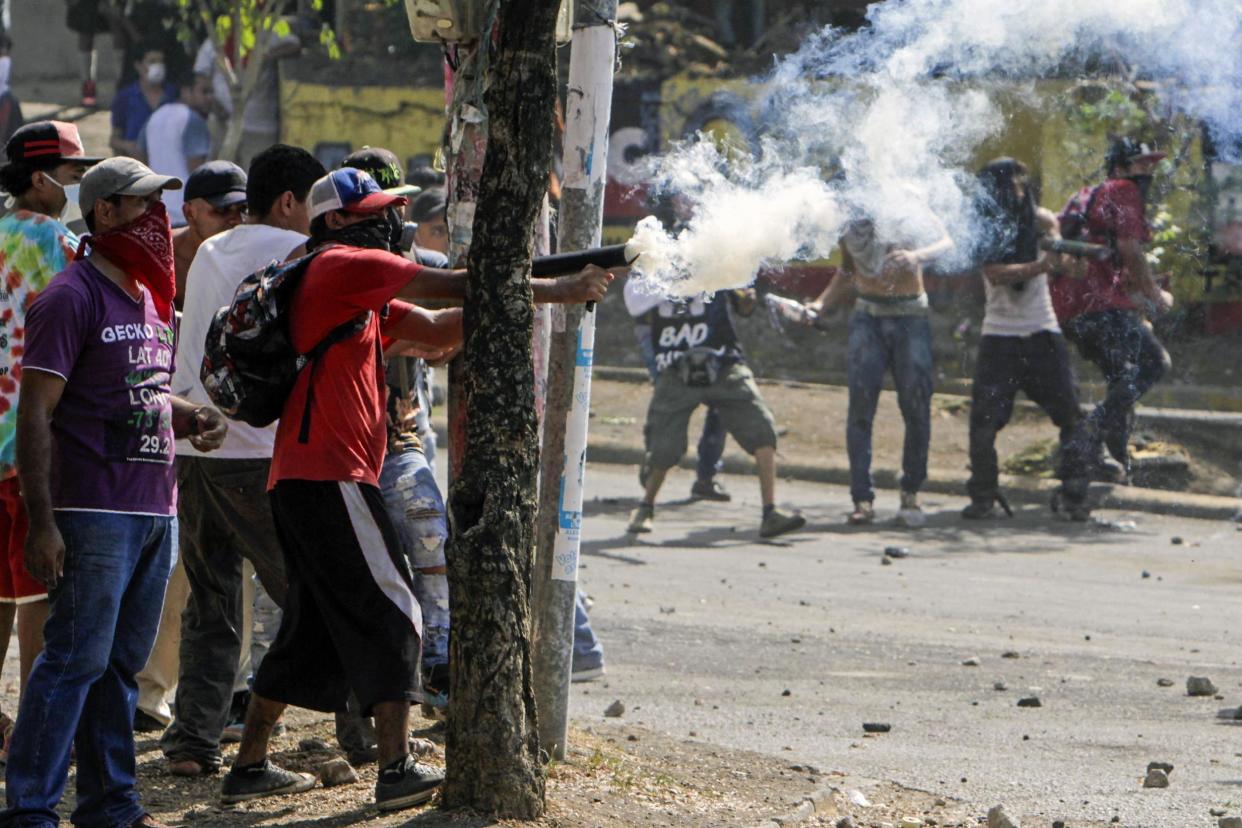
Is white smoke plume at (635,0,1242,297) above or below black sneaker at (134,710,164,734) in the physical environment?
above

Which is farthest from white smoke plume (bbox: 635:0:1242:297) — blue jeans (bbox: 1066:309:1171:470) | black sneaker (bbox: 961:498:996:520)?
black sneaker (bbox: 961:498:996:520)

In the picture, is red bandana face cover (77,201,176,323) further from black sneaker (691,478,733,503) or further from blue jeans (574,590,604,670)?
black sneaker (691,478,733,503)

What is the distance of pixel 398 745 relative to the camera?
4797 mm

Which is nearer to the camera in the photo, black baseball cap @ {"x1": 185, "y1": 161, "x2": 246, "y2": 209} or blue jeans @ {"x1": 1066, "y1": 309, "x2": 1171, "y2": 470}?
black baseball cap @ {"x1": 185, "y1": 161, "x2": 246, "y2": 209}

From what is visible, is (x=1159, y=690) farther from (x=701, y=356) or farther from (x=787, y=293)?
Result: (x=787, y=293)

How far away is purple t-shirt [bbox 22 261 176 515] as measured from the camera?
14.3ft

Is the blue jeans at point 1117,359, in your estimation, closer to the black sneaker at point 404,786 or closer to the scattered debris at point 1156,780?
the scattered debris at point 1156,780

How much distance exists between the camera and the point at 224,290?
541cm

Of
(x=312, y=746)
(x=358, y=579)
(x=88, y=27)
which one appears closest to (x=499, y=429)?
(x=358, y=579)

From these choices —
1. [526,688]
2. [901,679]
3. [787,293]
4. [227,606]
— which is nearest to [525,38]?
[526,688]

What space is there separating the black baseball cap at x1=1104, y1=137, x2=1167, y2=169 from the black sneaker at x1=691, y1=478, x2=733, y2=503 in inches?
152

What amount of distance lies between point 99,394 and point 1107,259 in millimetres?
8193

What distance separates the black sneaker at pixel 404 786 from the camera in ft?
15.6

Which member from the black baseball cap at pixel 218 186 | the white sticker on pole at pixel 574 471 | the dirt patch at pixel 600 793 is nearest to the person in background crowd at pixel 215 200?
the black baseball cap at pixel 218 186
